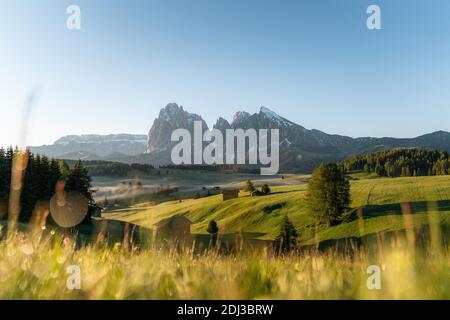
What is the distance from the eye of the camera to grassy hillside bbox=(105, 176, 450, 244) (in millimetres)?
95062

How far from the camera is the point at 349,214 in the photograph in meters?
106

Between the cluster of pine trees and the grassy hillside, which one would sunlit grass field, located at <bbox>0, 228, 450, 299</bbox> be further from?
the grassy hillside

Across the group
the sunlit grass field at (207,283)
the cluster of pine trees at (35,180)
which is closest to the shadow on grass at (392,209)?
the cluster of pine trees at (35,180)

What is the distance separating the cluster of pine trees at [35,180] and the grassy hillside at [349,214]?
16.1 meters

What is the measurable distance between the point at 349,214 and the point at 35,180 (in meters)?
80.9

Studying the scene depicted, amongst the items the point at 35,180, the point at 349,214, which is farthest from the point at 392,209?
the point at 35,180

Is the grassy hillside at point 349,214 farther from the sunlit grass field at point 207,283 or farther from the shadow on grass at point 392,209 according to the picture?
the sunlit grass field at point 207,283


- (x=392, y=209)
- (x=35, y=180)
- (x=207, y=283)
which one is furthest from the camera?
(x=392, y=209)

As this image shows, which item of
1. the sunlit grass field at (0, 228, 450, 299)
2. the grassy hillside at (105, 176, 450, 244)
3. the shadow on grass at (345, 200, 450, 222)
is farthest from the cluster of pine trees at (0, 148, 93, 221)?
the shadow on grass at (345, 200, 450, 222)

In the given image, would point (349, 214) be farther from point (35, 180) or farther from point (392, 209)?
point (35, 180)

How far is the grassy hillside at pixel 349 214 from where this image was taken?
3743 inches

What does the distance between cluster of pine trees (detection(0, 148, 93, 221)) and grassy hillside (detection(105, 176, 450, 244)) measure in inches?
635

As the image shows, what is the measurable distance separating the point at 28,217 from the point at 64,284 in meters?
70.3
